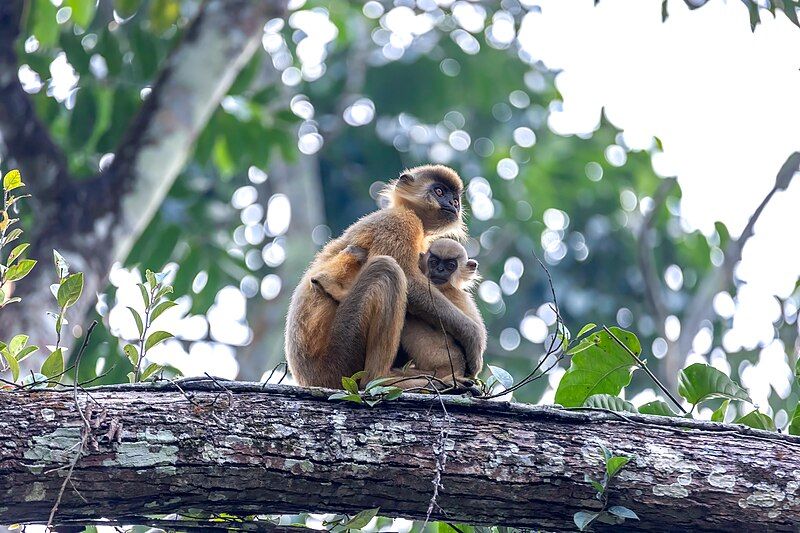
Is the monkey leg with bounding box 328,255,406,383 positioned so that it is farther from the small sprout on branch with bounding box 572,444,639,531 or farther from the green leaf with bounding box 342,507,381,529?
the small sprout on branch with bounding box 572,444,639,531

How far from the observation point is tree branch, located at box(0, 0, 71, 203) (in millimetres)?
9453

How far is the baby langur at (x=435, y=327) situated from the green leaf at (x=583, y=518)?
1552mm

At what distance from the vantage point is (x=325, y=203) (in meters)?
18.1

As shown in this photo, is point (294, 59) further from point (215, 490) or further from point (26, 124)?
point (215, 490)

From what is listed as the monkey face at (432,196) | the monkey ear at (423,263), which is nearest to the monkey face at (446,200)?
the monkey face at (432,196)

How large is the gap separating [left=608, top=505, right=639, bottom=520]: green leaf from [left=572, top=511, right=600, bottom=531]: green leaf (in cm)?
8

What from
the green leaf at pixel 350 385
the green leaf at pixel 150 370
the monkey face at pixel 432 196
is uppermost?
the monkey face at pixel 432 196

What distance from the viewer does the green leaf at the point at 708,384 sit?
5203 mm

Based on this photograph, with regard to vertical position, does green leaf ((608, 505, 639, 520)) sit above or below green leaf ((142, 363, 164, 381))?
above

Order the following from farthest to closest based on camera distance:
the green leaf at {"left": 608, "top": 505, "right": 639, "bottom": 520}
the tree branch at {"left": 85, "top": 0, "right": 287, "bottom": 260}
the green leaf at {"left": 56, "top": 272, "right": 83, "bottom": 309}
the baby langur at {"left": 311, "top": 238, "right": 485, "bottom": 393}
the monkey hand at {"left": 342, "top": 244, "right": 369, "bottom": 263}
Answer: the tree branch at {"left": 85, "top": 0, "right": 287, "bottom": 260} < the monkey hand at {"left": 342, "top": 244, "right": 369, "bottom": 263} < the baby langur at {"left": 311, "top": 238, "right": 485, "bottom": 393} < the green leaf at {"left": 56, "top": 272, "right": 83, "bottom": 309} < the green leaf at {"left": 608, "top": 505, "right": 639, "bottom": 520}

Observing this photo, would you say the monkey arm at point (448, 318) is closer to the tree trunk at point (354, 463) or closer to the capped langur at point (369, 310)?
the capped langur at point (369, 310)

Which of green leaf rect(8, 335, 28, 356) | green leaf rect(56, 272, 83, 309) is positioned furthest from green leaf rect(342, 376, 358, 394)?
green leaf rect(8, 335, 28, 356)

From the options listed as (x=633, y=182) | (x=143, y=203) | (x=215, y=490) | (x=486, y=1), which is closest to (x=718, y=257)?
(x=633, y=182)

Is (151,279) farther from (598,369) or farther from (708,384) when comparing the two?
(708,384)
